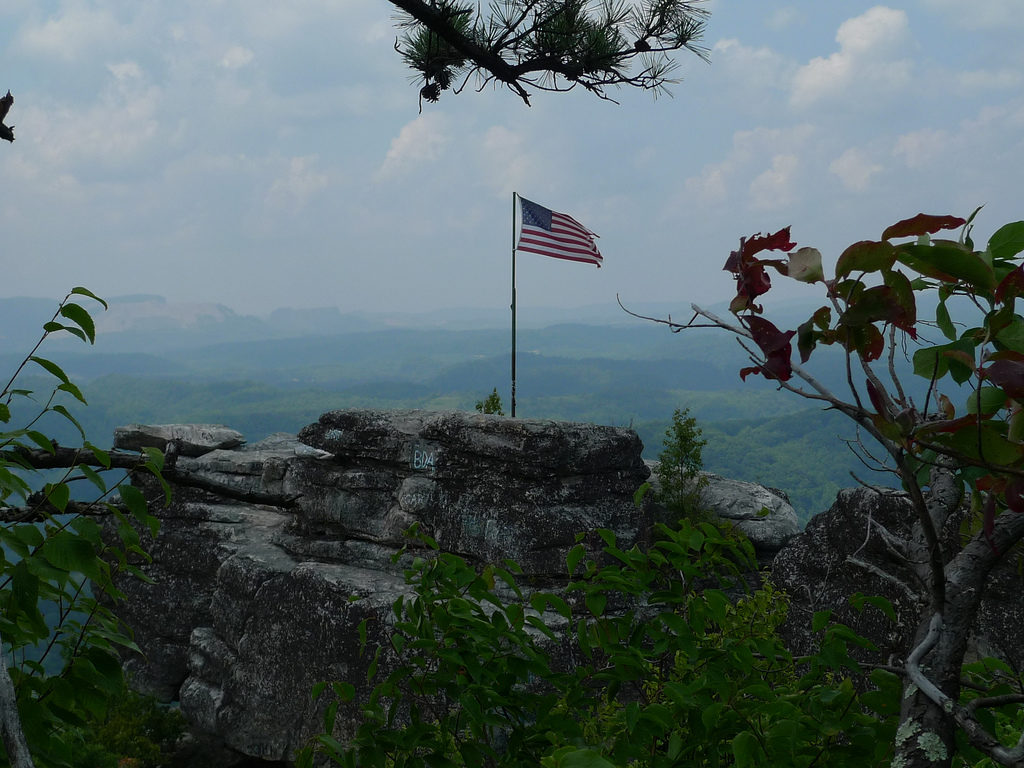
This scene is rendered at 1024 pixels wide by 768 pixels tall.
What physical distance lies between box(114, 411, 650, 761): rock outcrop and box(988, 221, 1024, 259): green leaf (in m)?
10.4

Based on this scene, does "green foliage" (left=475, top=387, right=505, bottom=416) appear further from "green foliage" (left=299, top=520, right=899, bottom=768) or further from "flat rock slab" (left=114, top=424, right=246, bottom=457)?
"green foliage" (left=299, top=520, right=899, bottom=768)

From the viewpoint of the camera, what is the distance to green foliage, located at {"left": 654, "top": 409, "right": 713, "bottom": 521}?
47.0ft

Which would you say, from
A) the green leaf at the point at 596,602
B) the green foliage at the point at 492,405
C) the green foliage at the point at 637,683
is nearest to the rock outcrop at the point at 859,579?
the green foliage at the point at 637,683

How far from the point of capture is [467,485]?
41.4 feet

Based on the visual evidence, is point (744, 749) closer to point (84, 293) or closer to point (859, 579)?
point (84, 293)

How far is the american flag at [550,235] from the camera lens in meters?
15.6

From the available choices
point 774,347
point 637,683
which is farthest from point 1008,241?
point 637,683

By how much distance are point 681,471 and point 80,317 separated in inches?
521

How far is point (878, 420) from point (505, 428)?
11204mm

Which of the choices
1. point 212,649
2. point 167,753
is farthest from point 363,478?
point 167,753

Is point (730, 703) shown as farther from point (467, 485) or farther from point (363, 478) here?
point (363, 478)

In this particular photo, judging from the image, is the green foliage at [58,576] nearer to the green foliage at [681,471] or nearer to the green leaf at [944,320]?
the green leaf at [944,320]

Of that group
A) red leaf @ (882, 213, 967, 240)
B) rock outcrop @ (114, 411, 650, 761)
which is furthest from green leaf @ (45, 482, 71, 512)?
rock outcrop @ (114, 411, 650, 761)

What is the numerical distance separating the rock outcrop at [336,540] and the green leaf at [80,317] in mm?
9082
